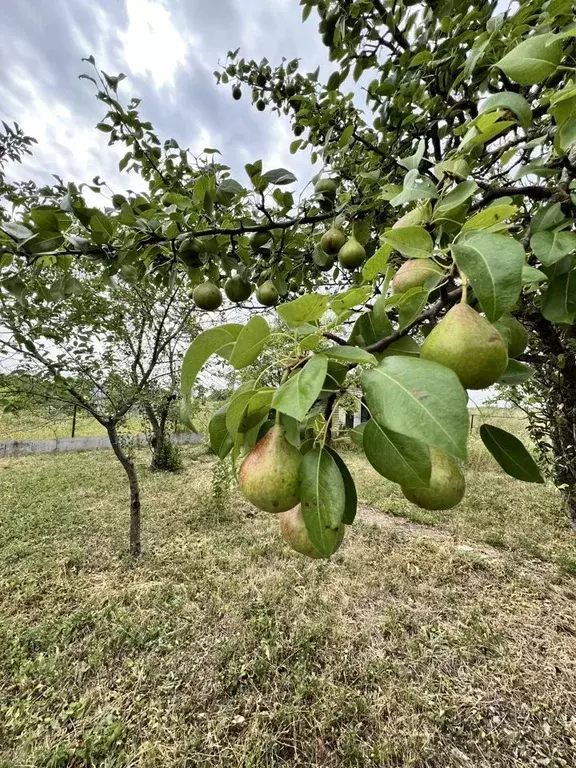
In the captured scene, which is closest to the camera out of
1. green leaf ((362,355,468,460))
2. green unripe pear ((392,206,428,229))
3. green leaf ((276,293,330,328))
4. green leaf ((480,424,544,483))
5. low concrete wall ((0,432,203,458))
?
green leaf ((362,355,468,460))

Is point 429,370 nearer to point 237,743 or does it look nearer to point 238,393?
point 238,393

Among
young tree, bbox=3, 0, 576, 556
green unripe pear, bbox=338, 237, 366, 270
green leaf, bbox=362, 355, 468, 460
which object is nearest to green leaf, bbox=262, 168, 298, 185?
young tree, bbox=3, 0, 576, 556

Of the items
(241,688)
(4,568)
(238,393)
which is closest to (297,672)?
(241,688)

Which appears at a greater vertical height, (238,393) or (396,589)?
(238,393)

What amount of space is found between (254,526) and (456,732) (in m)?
2.81

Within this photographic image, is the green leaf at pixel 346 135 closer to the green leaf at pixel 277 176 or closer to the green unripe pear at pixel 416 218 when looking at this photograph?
the green leaf at pixel 277 176

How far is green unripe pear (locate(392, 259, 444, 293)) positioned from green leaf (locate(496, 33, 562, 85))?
0.30 m

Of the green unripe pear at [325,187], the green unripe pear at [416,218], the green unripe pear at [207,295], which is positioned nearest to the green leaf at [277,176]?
the green unripe pear at [325,187]

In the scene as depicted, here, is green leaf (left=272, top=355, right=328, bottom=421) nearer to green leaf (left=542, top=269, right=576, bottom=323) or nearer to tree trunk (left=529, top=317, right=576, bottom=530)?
green leaf (left=542, top=269, right=576, bottom=323)

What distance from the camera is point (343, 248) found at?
1.20 m

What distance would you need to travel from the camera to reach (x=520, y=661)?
7.20ft

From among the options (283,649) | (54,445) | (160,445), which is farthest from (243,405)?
(54,445)

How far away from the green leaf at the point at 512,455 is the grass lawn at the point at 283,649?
72.1 inches

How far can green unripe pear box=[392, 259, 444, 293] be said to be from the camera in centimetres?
55
